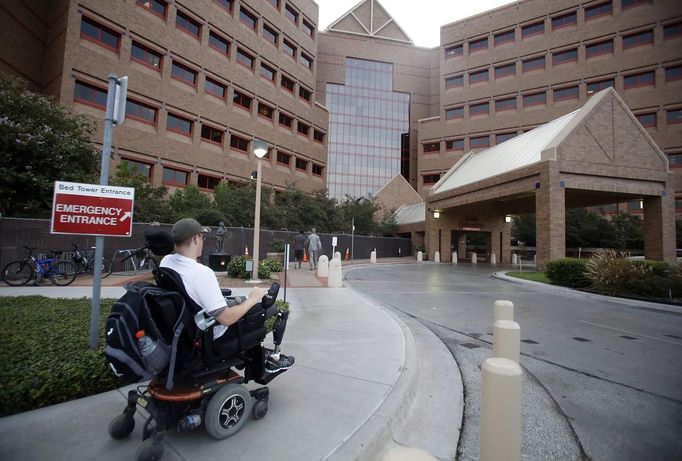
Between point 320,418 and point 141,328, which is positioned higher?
point 141,328

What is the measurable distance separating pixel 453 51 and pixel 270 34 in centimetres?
2596

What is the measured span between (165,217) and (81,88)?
12.3m

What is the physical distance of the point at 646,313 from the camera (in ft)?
26.4

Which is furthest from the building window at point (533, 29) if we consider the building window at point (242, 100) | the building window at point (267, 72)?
the building window at point (242, 100)

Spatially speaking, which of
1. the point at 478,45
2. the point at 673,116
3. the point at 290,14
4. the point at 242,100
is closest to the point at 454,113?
the point at 478,45

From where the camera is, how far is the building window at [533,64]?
131 feet

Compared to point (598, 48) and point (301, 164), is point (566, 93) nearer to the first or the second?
point (598, 48)

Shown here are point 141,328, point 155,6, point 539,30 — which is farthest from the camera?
point 539,30

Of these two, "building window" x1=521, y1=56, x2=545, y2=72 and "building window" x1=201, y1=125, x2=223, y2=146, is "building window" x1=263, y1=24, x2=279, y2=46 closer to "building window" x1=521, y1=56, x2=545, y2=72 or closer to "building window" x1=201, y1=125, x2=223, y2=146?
"building window" x1=201, y1=125, x2=223, y2=146

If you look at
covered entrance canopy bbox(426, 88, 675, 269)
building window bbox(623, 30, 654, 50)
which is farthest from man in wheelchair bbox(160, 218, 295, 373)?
building window bbox(623, 30, 654, 50)

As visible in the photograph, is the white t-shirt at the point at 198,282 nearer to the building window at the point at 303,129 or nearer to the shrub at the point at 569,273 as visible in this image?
the shrub at the point at 569,273

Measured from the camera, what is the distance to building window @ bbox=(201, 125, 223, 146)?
94.5ft

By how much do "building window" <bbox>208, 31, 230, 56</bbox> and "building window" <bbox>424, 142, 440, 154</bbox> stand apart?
28.9 m

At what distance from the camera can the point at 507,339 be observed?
108 inches
